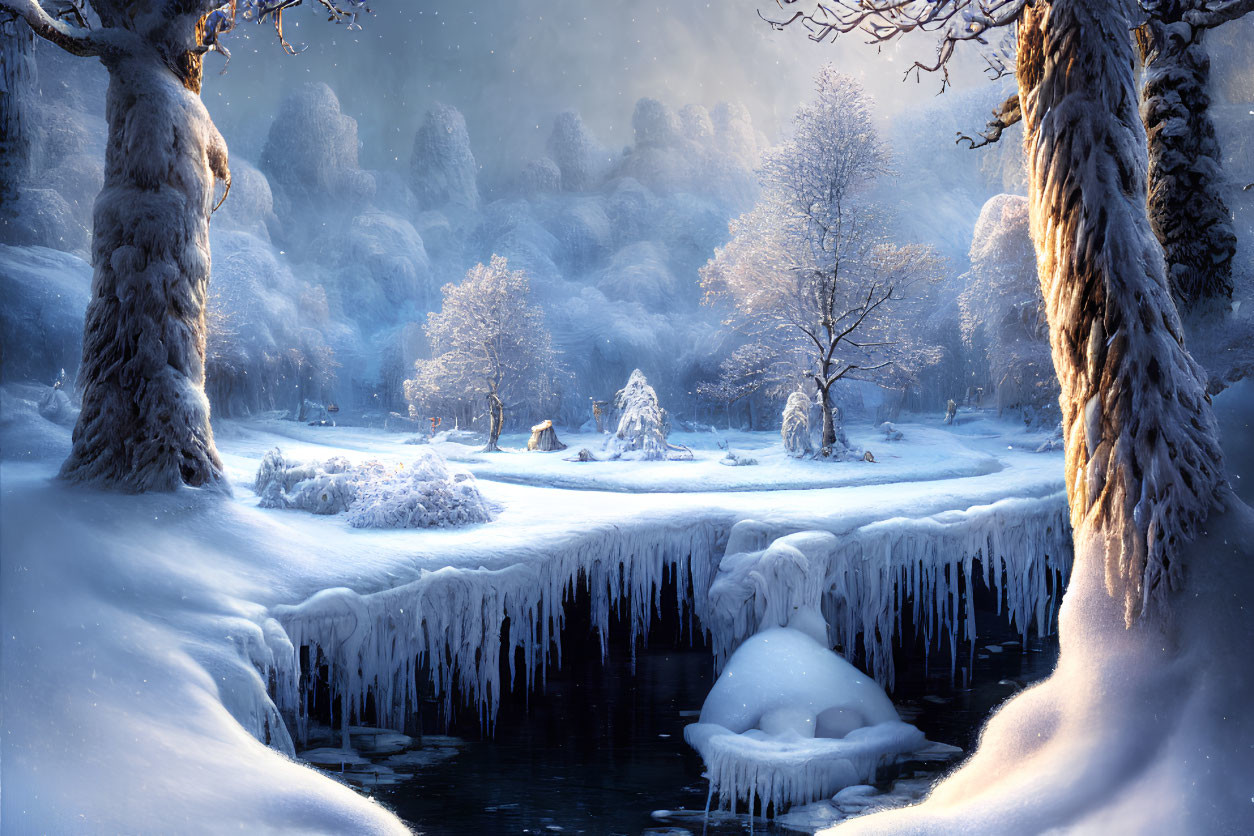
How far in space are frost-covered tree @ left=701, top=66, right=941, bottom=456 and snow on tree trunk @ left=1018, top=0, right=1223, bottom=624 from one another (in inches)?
202

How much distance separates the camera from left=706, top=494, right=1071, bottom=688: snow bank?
5277mm

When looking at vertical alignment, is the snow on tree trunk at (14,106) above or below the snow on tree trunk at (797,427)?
above

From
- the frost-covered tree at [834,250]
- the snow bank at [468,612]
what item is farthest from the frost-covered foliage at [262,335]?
the frost-covered tree at [834,250]

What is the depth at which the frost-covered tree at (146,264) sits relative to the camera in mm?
4027

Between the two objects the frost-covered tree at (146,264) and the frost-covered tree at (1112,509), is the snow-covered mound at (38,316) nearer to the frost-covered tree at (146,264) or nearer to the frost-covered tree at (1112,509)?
the frost-covered tree at (146,264)

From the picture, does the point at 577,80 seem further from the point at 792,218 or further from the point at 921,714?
the point at 921,714

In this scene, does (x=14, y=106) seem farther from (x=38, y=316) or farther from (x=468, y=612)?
(x=468, y=612)

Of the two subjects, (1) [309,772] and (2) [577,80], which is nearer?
(1) [309,772]

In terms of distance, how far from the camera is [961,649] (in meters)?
6.85

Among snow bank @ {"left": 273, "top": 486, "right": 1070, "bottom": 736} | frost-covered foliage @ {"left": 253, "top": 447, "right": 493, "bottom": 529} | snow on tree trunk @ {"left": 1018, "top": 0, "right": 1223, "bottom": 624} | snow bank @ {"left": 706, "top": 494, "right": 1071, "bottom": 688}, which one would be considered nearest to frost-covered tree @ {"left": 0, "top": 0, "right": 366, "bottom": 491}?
frost-covered foliage @ {"left": 253, "top": 447, "right": 493, "bottom": 529}

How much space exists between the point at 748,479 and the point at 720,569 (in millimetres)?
1342

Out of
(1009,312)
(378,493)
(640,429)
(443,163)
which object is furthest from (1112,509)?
(443,163)

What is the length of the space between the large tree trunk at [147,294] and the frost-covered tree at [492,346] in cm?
398

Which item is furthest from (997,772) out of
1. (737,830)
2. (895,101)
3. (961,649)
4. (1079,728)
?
(895,101)
